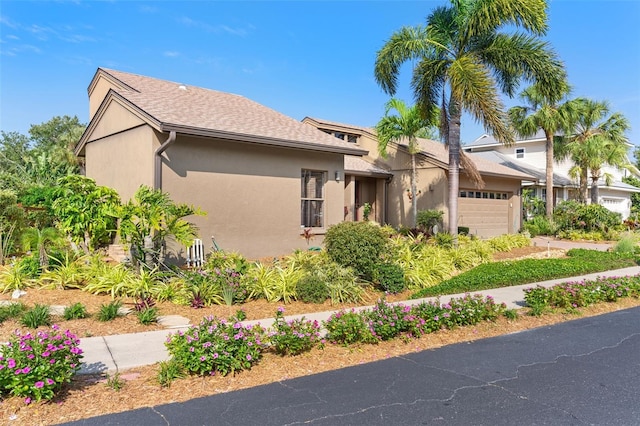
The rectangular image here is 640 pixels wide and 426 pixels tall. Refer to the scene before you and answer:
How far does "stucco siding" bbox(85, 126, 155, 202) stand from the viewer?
1093 cm

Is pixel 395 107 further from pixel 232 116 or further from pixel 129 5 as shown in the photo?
pixel 129 5

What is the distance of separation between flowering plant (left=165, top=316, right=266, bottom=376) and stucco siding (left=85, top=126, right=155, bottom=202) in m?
6.59

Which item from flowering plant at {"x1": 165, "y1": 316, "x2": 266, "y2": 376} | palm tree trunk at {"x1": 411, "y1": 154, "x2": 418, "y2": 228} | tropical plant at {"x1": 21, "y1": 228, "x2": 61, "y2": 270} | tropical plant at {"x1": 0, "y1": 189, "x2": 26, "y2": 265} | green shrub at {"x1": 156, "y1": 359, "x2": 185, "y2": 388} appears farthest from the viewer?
palm tree trunk at {"x1": 411, "y1": 154, "x2": 418, "y2": 228}


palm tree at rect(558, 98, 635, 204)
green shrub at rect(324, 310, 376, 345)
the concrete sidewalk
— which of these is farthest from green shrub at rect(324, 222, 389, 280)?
palm tree at rect(558, 98, 635, 204)

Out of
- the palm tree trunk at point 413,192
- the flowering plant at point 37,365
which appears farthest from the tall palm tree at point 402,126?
the flowering plant at point 37,365

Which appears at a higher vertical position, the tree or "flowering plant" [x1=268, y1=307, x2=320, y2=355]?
the tree

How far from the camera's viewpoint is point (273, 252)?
41.3ft

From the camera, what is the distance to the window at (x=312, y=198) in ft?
44.7

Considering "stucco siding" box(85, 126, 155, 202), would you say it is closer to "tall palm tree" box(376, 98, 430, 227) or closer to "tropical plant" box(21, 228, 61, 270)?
→ "tropical plant" box(21, 228, 61, 270)

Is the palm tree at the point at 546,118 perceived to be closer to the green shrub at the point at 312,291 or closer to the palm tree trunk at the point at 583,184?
the palm tree trunk at the point at 583,184

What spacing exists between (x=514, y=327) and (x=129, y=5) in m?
12.1

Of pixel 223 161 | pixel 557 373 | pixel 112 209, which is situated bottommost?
pixel 557 373

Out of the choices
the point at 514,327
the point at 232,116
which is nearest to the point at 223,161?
the point at 232,116

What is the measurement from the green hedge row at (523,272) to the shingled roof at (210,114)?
5.29m
